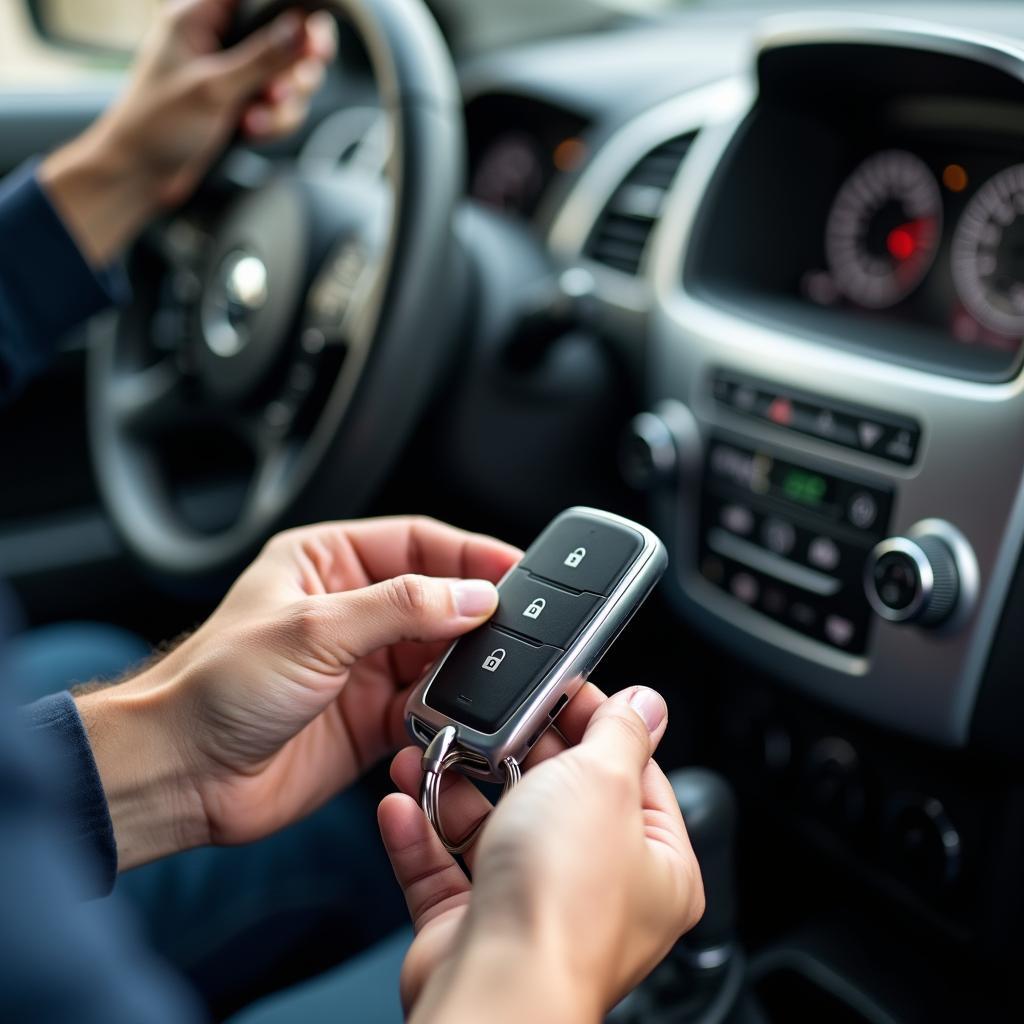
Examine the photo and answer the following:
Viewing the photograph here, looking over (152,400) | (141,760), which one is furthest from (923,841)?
(152,400)

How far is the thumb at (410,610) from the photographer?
60 centimetres

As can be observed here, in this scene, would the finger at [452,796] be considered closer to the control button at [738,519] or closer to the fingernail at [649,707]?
the fingernail at [649,707]

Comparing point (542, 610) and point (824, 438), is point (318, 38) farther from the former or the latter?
point (542, 610)

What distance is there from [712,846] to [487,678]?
0.75 ft

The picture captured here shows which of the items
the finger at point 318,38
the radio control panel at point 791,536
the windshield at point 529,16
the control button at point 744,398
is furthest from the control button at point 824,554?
the windshield at point 529,16

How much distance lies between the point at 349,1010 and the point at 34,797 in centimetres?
40

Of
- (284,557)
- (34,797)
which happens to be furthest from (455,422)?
(34,797)

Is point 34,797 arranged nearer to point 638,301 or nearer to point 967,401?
point 967,401

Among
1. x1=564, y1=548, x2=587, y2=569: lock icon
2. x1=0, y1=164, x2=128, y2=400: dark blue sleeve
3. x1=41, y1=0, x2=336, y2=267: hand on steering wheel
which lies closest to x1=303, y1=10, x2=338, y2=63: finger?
x1=41, y1=0, x2=336, y2=267: hand on steering wheel

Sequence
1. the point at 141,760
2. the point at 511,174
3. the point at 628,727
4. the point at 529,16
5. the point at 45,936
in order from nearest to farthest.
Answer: the point at 45,936
the point at 628,727
the point at 141,760
the point at 511,174
the point at 529,16

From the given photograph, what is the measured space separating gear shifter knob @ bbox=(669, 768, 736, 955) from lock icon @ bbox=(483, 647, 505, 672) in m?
0.17

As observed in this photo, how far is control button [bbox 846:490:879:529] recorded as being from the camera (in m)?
0.85

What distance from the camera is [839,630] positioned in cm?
88

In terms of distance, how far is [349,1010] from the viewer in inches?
29.7
